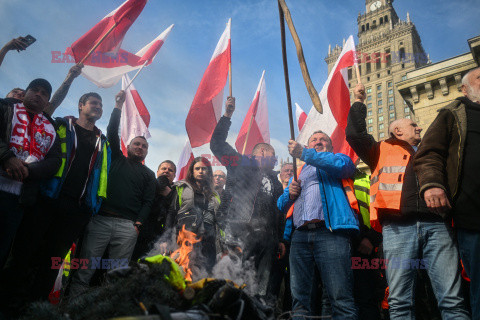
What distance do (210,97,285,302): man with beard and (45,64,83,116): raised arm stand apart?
1.94m

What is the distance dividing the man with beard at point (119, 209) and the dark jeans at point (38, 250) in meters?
0.40

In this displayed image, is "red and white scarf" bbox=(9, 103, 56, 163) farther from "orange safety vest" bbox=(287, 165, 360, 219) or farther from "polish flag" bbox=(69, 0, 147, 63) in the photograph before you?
"orange safety vest" bbox=(287, 165, 360, 219)

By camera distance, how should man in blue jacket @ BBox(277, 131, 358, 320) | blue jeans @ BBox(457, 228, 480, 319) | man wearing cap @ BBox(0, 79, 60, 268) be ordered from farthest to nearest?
man in blue jacket @ BBox(277, 131, 358, 320)
man wearing cap @ BBox(0, 79, 60, 268)
blue jeans @ BBox(457, 228, 480, 319)

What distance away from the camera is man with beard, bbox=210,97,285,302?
12.6 feet

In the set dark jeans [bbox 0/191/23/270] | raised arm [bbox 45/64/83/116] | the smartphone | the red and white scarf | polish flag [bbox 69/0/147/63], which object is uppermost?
polish flag [bbox 69/0/147/63]

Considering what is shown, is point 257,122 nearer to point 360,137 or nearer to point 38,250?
point 360,137

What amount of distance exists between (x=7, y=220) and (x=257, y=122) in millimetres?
4776

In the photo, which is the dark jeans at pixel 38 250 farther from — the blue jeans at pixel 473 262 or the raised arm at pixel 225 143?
the blue jeans at pixel 473 262

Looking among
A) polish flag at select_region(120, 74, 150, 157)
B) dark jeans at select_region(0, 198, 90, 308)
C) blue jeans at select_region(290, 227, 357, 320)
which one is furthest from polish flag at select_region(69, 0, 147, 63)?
blue jeans at select_region(290, 227, 357, 320)

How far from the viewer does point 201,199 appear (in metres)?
4.23

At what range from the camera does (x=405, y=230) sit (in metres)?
2.65

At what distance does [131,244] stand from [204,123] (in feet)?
8.79

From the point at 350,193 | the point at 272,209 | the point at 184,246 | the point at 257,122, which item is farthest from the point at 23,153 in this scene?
the point at 257,122

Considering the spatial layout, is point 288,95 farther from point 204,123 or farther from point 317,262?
point 204,123
